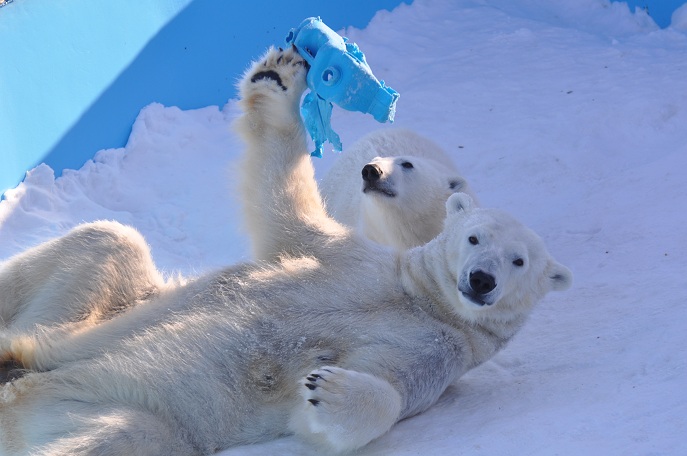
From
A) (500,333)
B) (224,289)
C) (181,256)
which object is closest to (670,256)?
(500,333)

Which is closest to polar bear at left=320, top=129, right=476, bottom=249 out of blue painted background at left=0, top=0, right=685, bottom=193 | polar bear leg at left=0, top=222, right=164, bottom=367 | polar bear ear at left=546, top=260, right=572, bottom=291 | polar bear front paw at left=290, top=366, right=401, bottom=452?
polar bear ear at left=546, top=260, right=572, bottom=291

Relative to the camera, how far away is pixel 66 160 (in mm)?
5785

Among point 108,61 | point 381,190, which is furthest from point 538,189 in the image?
point 108,61

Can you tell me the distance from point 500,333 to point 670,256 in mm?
1335

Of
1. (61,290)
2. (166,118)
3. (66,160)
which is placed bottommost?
(61,290)

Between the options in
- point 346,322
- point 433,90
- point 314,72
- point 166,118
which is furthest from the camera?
point 433,90

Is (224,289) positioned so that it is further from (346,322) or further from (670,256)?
(670,256)

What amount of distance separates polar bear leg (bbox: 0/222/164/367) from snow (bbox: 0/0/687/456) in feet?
1.74

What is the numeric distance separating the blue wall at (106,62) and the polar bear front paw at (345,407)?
10.5ft

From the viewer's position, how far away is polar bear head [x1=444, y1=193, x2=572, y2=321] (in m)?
3.25

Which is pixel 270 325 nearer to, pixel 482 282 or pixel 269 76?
pixel 482 282

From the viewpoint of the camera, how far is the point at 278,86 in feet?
11.8

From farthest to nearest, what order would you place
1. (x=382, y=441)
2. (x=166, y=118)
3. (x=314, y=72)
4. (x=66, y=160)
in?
(x=166, y=118)
(x=66, y=160)
(x=314, y=72)
(x=382, y=441)

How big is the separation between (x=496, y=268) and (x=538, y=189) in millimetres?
2478
